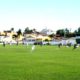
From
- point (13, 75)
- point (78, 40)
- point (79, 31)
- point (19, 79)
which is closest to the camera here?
point (19, 79)

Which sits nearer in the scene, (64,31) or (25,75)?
(25,75)

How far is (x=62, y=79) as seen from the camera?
1703cm

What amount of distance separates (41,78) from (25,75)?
4.30ft

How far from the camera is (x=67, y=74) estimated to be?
19.0 meters

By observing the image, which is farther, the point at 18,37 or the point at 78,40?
the point at 18,37

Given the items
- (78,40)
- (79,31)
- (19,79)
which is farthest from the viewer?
(79,31)

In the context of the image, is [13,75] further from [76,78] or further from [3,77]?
[76,78]

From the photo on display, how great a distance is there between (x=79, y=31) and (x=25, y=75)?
169930 millimetres

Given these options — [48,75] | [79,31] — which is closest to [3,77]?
[48,75]

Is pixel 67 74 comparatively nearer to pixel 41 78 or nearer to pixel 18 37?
pixel 41 78

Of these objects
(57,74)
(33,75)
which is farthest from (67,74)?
(33,75)

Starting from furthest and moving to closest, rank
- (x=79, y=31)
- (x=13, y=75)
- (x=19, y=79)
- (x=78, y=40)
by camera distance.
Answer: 1. (x=79, y=31)
2. (x=78, y=40)
3. (x=13, y=75)
4. (x=19, y=79)

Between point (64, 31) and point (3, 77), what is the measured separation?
596 ft

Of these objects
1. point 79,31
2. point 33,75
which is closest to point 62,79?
point 33,75
